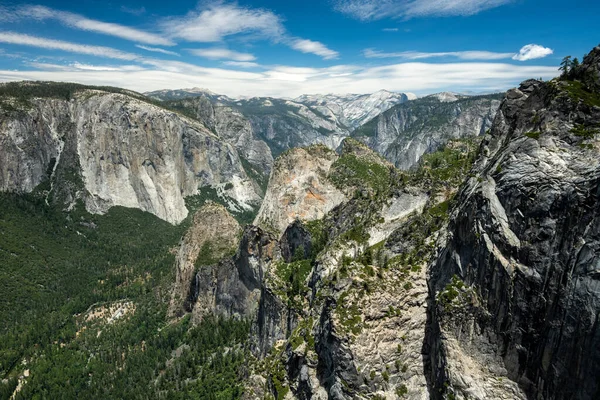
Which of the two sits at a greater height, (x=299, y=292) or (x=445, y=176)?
(x=445, y=176)

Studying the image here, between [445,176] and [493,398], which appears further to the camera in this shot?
[445,176]

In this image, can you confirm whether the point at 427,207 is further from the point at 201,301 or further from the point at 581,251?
the point at 201,301

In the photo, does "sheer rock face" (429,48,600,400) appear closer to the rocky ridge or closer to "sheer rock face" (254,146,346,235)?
the rocky ridge

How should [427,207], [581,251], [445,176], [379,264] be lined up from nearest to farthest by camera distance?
[581,251], [379,264], [427,207], [445,176]

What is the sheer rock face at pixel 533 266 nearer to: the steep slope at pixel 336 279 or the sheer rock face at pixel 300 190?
the steep slope at pixel 336 279

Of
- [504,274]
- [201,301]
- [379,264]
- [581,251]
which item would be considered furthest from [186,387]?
[581,251]

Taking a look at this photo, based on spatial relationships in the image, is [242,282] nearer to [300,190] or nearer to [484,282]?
[300,190]

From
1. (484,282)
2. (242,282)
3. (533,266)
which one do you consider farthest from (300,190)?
(533,266)
